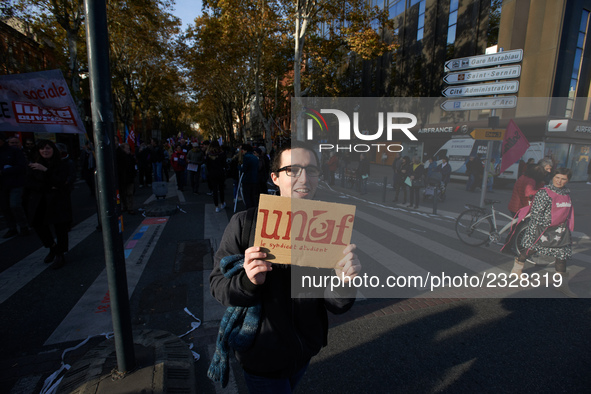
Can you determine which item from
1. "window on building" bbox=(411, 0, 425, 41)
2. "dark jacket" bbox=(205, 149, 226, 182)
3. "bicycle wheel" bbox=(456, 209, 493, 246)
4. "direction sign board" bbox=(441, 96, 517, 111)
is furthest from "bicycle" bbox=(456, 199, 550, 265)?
"window on building" bbox=(411, 0, 425, 41)

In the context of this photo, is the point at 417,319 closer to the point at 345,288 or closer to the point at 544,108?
the point at 345,288

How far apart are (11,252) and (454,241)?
813 cm

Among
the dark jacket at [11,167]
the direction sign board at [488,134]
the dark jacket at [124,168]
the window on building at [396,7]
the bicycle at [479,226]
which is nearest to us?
the direction sign board at [488,134]

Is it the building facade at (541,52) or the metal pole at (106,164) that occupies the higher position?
the building facade at (541,52)

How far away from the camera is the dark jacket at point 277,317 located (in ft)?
4.62

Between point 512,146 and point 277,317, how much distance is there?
555 cm

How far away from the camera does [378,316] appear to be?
360 centimetres

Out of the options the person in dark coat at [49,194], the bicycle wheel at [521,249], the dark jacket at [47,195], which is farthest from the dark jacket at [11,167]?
Answer: the bicycle wheel at [521,249]

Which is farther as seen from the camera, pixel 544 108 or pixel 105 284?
pixel 544 108

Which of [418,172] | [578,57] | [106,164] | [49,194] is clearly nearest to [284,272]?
[106,164]

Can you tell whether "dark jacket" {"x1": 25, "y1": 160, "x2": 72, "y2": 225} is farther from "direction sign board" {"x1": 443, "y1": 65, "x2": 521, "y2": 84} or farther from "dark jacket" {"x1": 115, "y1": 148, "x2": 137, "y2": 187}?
"direction sign board" {"x1": 443, "y1": 65, "x2": 521, "y2": 84}

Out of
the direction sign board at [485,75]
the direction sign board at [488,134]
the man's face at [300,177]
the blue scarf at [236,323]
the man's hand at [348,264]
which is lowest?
the blue scarf at [236,323]

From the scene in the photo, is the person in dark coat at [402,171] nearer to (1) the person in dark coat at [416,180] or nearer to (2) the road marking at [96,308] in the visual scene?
(1) the person in dark coat at [416,180]

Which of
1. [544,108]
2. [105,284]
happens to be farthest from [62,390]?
[544,108]
